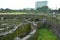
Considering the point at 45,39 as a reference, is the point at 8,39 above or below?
above

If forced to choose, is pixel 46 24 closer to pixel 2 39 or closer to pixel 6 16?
pixel 6 16

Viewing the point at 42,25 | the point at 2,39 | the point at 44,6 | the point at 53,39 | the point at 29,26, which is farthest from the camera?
the point at 44,6

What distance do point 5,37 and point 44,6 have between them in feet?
145

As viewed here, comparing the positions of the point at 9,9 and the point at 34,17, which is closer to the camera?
the point at 34,17

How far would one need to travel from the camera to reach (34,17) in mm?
34938

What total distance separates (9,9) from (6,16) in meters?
19.1

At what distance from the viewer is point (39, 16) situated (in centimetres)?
Result: 3575

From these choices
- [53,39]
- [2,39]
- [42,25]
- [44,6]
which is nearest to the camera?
[2,39]

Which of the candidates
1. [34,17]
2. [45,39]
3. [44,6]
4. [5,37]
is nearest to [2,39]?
[5,37]

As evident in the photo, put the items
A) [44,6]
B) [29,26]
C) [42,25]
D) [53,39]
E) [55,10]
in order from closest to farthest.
Result: [53,39] → [29,26] → [42,25] → [55,10] → [44,6]

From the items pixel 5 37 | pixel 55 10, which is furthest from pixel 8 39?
pixel 55 10

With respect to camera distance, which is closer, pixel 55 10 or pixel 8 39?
pixel 8 39

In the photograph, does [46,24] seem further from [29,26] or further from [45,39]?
[45,39]

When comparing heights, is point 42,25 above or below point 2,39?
below
